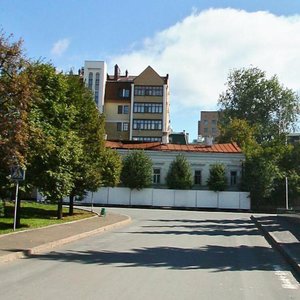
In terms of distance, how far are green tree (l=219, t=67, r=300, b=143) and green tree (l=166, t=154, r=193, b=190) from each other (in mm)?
24882

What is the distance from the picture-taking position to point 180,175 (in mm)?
58375

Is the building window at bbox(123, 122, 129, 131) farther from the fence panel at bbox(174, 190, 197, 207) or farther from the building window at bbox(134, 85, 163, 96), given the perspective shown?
the fence panel at bbox(174, 190, 197, 207)

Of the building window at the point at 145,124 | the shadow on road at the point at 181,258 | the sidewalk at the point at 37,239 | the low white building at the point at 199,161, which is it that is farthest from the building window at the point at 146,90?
the shadow on road at the point at 181,258

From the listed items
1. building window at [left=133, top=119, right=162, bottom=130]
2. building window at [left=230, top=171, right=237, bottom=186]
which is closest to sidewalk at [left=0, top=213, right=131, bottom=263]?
building window at [left=230, top=171, right=237, bottom=186]

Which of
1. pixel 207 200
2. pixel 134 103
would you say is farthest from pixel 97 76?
pixel 207 200

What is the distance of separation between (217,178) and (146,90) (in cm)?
3655

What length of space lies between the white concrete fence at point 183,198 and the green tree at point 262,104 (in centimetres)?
2521

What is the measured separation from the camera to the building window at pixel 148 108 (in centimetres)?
8862

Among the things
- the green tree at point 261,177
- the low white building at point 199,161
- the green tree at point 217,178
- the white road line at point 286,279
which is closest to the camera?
the white road line at point 286,279

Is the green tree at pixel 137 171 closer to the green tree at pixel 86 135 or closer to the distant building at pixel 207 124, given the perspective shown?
the green tree at pixel 86 135

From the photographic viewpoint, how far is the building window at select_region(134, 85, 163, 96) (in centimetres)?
8944

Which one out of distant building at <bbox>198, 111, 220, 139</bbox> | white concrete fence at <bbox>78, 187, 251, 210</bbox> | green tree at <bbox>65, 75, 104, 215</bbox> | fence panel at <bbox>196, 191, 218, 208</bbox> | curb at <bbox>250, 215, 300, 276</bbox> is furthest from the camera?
distant building at <bbox>198, 111, 220, 139</bbox>

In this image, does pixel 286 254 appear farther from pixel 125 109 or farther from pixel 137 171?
pixel 125 109

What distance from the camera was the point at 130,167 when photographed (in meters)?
57.3
